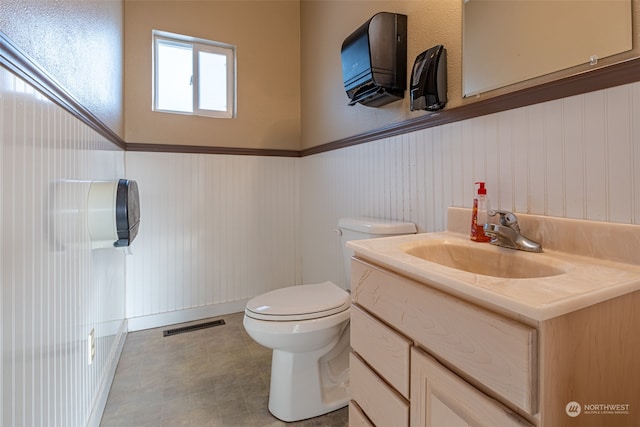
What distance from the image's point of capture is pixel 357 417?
0.96 m

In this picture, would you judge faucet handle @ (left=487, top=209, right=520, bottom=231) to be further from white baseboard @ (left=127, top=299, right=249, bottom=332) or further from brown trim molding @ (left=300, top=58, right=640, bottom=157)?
white baseboard @ (left=127, top=299, right=249, bottom=332)

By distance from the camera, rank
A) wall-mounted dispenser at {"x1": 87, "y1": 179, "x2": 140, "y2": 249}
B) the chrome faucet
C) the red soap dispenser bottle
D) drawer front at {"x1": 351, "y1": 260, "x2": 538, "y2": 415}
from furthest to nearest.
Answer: wall-mounted dispenser at {"x1": 87, "y1": 179, "x2": 140, "y2": 249}, the red soap dispenser bottle, the chrome faucet, drawer front at {"x1": 351, "y1": 260, "x2": 538, "y2": 415}

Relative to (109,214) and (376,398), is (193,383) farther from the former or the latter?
(376,398)

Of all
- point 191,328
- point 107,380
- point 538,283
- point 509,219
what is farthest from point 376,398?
point 191,328

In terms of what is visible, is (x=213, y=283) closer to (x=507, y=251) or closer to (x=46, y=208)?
(x=46, y=208)

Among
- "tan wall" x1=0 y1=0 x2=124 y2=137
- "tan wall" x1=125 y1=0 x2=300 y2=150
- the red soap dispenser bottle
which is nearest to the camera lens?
"tan wall" x1=0 y1=0 x2=124 y2=137

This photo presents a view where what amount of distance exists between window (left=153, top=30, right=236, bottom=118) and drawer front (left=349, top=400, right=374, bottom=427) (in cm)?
220

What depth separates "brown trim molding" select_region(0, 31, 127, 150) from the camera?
61cm

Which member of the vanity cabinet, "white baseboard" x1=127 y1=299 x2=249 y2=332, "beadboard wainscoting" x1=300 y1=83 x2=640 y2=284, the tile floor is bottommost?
the tile floor

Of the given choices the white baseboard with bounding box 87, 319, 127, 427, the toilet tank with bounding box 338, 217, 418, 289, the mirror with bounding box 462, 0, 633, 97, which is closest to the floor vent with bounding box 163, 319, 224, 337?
the white baseboard with bounding box 87, 319, 127, 427

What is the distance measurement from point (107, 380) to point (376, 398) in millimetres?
1371

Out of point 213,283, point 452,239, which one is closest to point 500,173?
point 452,239

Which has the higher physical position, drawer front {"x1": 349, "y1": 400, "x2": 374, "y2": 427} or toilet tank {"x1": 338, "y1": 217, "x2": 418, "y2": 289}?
toilet tank {"x1": 338, "y1": 217, "x2": 418, "y2": 289}

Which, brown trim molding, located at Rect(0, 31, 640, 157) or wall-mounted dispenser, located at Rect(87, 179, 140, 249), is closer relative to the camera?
brown trim molding, located at Rect(0, 31, 640, 157)
